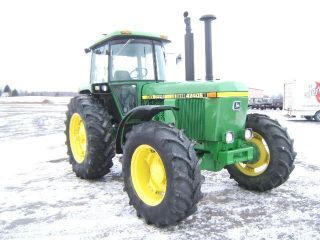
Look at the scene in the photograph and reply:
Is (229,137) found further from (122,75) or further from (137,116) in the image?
(122,75)

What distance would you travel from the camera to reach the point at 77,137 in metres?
7.47

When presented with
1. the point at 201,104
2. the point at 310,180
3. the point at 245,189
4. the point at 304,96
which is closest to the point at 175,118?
the point at 201,104

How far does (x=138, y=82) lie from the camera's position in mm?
6301

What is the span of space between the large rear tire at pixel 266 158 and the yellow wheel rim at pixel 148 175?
173cm

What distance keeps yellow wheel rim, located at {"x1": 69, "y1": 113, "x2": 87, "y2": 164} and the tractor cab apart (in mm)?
1179

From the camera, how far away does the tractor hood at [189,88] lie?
16.3 feet

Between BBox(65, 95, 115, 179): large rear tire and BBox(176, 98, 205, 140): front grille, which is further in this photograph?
BBox(65, 95, 115, 179): large rear tire

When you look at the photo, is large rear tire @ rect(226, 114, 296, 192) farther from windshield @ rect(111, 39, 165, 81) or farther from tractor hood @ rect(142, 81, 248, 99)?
windshield @ rect(111, 39, 165, 81)

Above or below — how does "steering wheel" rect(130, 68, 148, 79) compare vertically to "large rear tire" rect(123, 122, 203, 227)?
above

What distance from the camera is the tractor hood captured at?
496cm

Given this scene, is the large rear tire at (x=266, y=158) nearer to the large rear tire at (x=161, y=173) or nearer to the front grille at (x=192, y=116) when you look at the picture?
the front grille at (x=192, y=116)

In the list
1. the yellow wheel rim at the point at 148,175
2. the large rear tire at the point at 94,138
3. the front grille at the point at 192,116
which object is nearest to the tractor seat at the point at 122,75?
the large rear tire at the point at 94,138

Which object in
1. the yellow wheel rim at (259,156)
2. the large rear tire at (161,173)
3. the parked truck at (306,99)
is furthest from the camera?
the parked truck at (306,99)

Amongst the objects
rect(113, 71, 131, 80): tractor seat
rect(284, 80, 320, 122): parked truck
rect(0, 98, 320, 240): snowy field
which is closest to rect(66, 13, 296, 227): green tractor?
rect(113, 71, 131, 80): tractor seat
